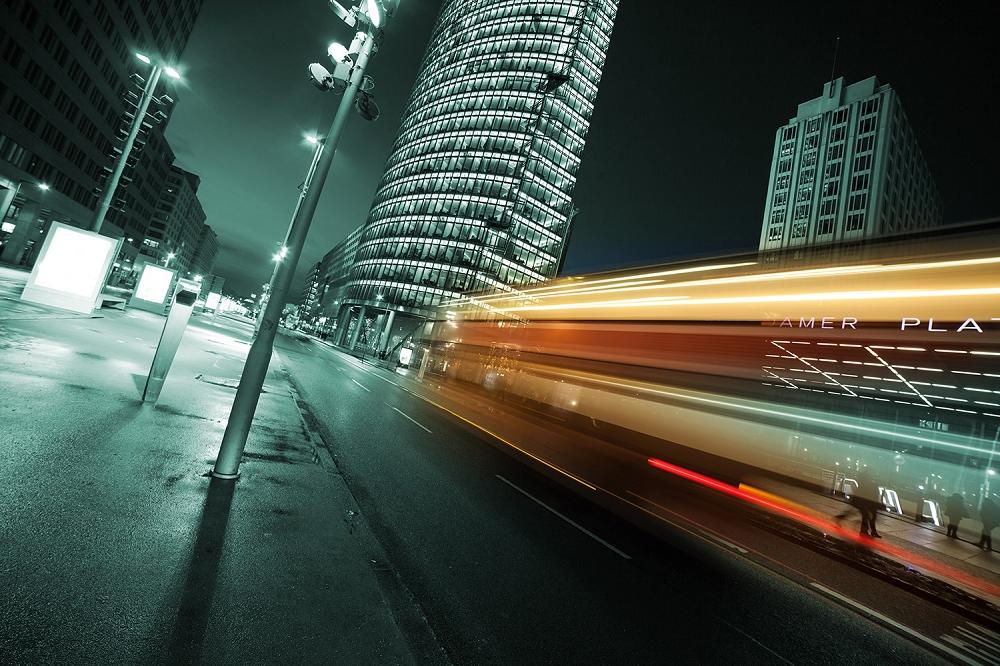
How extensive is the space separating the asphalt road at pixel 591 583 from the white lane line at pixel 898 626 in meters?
0.04

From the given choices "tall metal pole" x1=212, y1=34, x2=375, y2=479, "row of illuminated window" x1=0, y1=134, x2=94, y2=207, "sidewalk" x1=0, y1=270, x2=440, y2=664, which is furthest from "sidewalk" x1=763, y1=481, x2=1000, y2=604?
"row of illuminated window" x1=0, y1=134, x2=94, y2=207

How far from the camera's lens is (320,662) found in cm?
281

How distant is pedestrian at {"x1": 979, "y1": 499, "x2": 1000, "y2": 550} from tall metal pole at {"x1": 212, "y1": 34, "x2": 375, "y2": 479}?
965 cm

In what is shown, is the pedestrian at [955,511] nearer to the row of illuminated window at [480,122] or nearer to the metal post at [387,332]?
the metal post at [387,332]

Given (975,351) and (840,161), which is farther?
(840,161)

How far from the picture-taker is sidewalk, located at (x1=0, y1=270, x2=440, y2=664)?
2725 millimetres

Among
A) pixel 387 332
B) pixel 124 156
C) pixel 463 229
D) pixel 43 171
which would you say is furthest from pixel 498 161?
pixel 124 156

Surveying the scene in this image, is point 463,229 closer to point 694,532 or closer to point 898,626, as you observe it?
point 694,532

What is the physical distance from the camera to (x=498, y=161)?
221ft

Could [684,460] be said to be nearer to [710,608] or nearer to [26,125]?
[710,608]

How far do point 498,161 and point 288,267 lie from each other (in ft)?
216

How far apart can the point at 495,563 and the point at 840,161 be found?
7016 centimetres

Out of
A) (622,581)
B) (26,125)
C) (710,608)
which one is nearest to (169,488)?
(622,581)

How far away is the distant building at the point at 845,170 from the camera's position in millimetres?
53062
